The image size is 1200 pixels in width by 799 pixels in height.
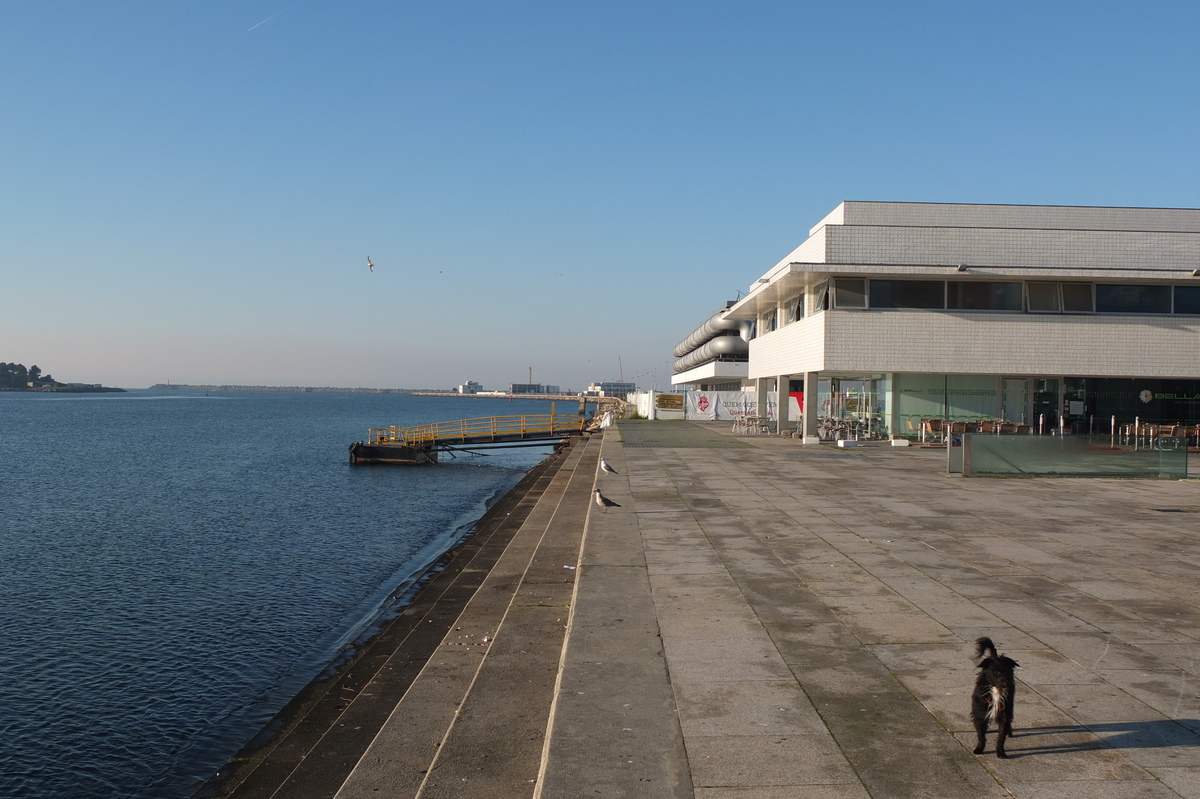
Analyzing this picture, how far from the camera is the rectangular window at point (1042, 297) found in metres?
29.4

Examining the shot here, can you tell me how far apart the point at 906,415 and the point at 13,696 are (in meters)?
27.1

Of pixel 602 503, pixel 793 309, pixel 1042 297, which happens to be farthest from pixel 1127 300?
pixel 602 503

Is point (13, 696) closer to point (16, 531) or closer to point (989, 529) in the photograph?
point (989, 529)

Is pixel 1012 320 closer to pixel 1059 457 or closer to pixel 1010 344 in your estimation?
pixel 1010 344

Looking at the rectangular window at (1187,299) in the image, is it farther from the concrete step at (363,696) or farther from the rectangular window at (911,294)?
the concrete step at (363,696)

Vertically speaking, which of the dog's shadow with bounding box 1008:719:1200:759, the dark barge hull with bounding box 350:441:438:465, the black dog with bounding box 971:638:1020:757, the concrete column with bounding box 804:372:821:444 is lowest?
the dark barge hull with bounding box 350:441:438:465

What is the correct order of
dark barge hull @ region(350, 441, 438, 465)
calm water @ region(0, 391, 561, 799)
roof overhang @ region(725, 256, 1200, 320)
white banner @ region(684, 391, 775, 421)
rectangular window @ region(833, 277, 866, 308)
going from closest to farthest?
calm water @ region(0, 391, 561, 799), roof overhang @ region(725, 256, 1200, 320), rectangular window @ region(833, 277, 866, 308), dark barge hull @ region(350, 441, 438, 465), white banner @ region(684, 391, 775, 421)

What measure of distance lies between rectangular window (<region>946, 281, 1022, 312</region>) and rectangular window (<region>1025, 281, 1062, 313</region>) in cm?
41

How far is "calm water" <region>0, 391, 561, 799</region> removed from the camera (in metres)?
9.19

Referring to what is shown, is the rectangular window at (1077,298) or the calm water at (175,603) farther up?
the rectangular window at (1077,298)

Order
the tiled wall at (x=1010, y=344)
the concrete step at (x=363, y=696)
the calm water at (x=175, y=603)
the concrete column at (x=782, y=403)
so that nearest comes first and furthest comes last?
the concrete step at (x=363, y=696) < the calm water at (x=175, y=603) < the tiled wall at (x=1010, y=344) < the concrete column at (x=782, y=403)

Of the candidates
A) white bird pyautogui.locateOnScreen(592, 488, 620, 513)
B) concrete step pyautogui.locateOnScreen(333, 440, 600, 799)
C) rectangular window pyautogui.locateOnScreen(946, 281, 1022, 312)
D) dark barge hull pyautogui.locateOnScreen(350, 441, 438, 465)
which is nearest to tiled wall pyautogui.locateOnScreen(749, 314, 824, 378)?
rectangular window pyautogui.locateOnScreen(946, 281, 1022, 312)

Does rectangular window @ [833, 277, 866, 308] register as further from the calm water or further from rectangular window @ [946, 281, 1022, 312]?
the calm water

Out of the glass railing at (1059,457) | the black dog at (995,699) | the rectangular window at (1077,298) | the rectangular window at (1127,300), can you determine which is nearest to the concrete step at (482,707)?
the black dog at (995,699)
